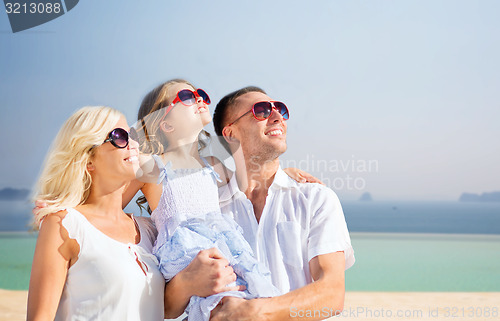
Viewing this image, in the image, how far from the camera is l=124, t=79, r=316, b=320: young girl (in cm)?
279

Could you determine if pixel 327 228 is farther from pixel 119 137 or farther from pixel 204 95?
pixel 119 137

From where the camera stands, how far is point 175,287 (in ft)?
9.11

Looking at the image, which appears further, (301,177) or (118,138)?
(301,177)

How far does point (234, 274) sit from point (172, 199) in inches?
23.4

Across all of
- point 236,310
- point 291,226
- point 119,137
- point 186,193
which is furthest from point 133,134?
point 236,310

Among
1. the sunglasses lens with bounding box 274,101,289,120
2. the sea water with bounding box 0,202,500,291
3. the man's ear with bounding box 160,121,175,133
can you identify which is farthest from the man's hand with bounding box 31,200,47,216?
the sea water with bounding box 0,202,500,291

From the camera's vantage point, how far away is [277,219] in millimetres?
3312

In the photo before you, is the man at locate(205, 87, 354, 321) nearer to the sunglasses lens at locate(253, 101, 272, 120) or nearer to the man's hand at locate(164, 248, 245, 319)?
the sunglasses lens at locate(253, 101, 272, 120)

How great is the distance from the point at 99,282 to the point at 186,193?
73cm

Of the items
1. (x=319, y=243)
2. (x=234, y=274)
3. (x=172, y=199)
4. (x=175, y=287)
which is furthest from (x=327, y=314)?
(x=172, y=199)

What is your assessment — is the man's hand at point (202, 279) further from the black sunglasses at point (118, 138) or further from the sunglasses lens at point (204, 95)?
the sunglasses lens at point (204, 95)

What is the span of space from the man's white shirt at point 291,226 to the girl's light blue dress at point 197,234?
190mm

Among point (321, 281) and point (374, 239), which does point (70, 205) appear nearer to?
point (321, 281)

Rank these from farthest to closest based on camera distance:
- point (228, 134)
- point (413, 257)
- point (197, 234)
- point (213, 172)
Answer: point (413, 257), point (228, 134), point (213, 172), point (197, 234)
